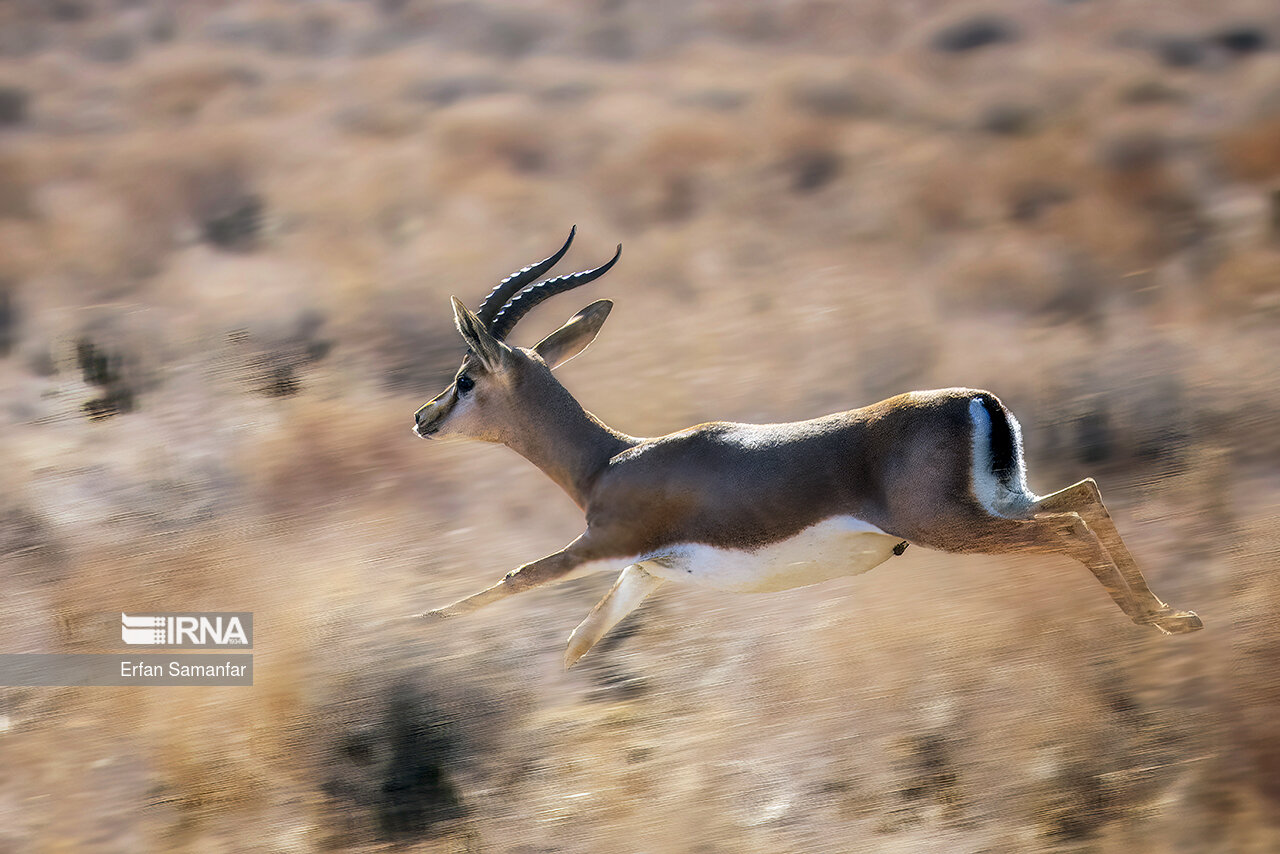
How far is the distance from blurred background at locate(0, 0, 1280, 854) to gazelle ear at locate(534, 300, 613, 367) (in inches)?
133

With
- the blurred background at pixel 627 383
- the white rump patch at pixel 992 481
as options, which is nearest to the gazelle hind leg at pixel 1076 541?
the white rump patch at pixel 992 481

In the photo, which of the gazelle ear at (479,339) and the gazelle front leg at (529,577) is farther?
the gazelle ear at (479,339)

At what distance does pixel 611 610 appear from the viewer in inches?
258

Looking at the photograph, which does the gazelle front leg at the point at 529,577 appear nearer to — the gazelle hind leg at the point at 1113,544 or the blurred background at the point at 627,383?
the gazelle hind leg at the point at 1113,544

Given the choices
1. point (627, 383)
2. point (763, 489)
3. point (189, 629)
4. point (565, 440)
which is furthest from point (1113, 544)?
point (627, 383)

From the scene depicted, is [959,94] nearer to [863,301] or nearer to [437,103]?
[863,301]

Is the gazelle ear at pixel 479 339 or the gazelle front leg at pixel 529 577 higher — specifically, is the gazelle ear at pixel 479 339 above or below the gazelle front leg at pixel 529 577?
above

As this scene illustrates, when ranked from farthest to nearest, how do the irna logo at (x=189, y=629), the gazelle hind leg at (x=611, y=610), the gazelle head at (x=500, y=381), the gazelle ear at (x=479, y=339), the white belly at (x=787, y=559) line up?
the irna logo at (x=189, y=629) < the gazelle head at (x=500, y=381) < the gazelle hind leg at (x=611, y=610) < the gazelle ear at (x=479, y=339) < the white belly at (x=787, y=559)

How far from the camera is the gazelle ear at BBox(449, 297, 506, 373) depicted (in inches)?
251

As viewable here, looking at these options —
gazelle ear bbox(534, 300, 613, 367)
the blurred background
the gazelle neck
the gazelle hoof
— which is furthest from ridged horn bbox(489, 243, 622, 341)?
the blurred background

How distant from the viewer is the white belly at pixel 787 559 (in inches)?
230

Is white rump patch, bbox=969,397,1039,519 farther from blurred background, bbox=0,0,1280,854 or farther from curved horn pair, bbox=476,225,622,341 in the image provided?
blurred background, bbox=0,0,1280,854

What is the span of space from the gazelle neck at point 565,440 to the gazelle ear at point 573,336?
31cm

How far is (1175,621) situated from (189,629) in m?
8.33
